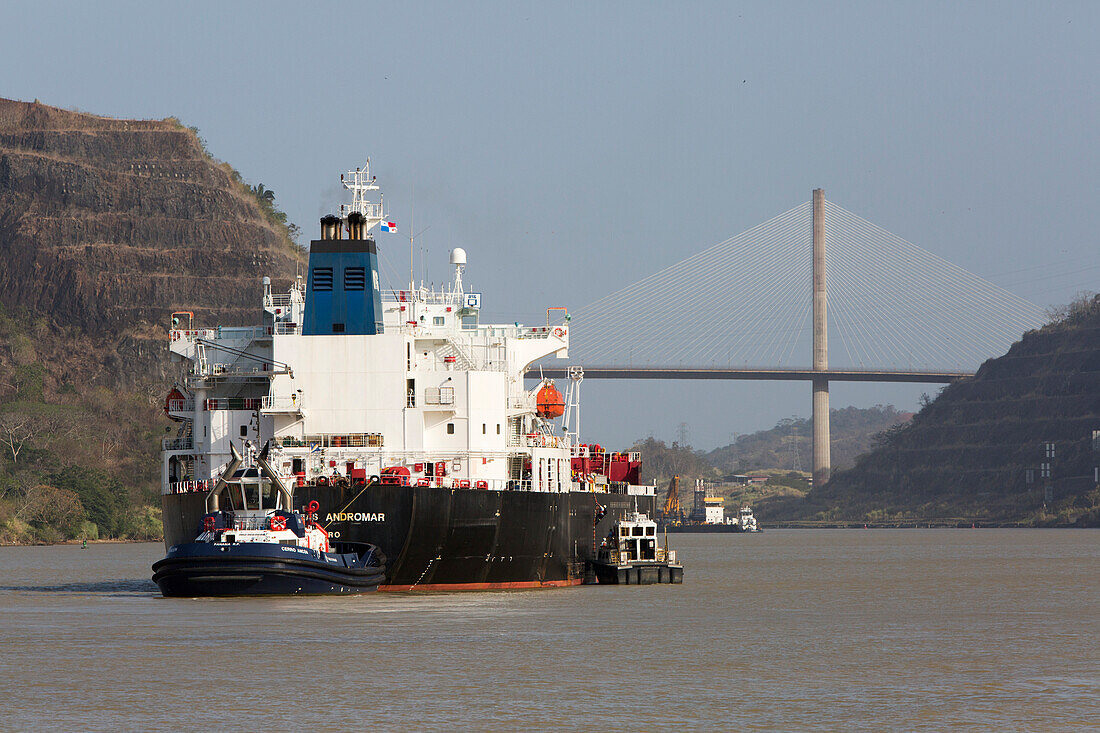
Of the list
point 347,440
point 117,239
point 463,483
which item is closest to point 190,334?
point 347,440

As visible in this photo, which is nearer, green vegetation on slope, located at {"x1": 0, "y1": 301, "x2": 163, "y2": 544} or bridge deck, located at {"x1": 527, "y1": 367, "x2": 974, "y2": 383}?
green vegetation on slope, located at {"x1": 0, "y1": 301, "x2": 163, "y2": 544}

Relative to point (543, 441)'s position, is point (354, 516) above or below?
below

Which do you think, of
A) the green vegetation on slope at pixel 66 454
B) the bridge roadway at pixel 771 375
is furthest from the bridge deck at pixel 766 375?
the green vegetation on slope at pixel 66 454

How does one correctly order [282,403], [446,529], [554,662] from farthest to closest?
[282,403]
[446,529]
[554,662]

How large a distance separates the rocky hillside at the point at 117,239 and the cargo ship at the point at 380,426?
9659cm

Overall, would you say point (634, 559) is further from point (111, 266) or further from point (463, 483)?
point (111, 266)

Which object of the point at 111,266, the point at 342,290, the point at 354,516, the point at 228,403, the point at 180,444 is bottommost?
the point at 354,516

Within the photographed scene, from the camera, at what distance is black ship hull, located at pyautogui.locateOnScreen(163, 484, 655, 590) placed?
41188 millimetres

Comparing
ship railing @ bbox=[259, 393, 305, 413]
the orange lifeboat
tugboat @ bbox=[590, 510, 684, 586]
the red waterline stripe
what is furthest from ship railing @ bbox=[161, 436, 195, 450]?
tugboat @ bbox=[590, 510, 684, 586]

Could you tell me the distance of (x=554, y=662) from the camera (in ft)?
96.8

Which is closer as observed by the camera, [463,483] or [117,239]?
[463,483]

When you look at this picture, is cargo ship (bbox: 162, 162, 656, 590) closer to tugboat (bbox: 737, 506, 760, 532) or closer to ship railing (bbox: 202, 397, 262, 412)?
ship railing (bbox: 202, 397, 262, 412)

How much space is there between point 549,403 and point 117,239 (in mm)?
105365

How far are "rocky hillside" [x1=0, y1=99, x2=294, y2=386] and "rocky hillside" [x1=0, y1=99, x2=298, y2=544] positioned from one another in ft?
0.44
